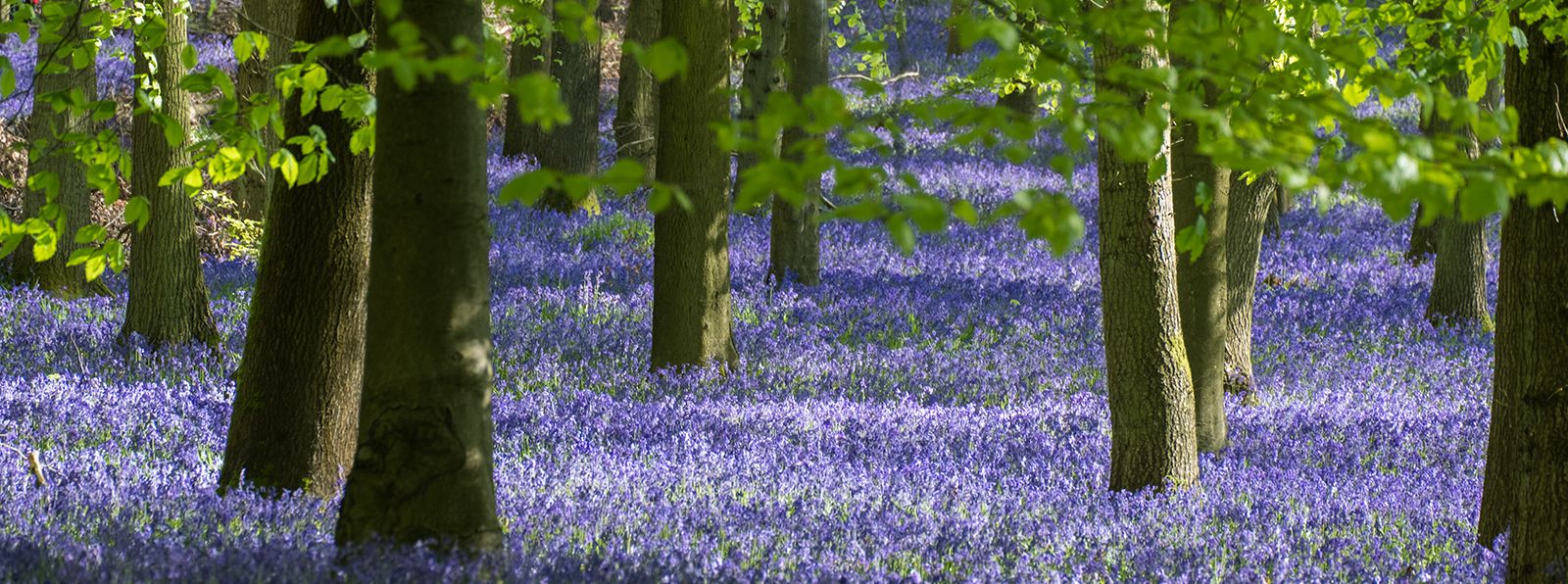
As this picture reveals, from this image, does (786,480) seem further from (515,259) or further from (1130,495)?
(515,259)

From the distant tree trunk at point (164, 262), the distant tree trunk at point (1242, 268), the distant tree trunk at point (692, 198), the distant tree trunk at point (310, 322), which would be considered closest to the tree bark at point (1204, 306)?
the distant tree trunk at point (1242, 268)

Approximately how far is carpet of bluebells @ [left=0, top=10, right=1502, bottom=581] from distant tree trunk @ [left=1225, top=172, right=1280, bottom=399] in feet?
1.34

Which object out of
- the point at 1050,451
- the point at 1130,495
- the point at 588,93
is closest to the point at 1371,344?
the point at 1050,451

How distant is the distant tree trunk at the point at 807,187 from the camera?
12.9 metres

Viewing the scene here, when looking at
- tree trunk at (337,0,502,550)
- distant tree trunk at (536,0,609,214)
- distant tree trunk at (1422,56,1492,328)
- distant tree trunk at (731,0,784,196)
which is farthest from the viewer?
distant tree trunk at (536,0,609,214)

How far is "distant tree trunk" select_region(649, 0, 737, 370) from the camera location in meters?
9.22

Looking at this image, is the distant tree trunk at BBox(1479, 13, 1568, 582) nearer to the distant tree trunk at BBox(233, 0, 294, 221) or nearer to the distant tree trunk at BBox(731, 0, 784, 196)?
the distant tree trunk at BBox(731, 0, 784, 196)

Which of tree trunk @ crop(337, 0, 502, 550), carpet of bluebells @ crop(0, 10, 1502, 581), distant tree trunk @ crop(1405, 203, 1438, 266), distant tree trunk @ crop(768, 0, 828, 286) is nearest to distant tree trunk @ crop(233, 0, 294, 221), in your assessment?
carpet of bluebells @ crop(0, 10, 1502, 581)

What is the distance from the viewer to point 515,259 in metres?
14.2

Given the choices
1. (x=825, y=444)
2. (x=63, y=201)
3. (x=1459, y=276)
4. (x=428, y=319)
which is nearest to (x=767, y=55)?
(x=825, y=444)

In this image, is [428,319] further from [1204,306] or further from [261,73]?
[261,73]

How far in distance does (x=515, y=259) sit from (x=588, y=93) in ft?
17.7

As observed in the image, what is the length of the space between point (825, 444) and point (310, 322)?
324 cm

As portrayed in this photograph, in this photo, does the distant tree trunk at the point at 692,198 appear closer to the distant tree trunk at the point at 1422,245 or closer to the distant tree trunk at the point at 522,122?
the distant tree trunk at the point at 522,122
